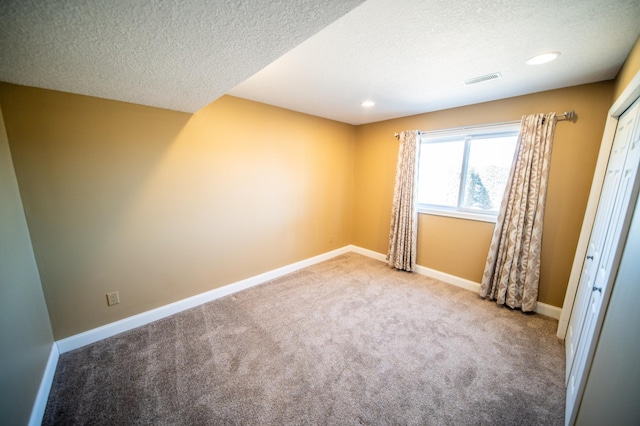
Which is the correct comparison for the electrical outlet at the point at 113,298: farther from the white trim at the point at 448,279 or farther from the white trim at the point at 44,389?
the white trim at the point at 448,279

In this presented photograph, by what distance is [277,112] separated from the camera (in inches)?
117

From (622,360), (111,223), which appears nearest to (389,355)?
(622,360)

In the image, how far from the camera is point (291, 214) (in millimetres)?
3359

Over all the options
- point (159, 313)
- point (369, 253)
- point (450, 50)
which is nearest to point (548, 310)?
point (369, 253)

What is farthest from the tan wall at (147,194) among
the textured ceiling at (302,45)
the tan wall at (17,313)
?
the textured ceiling at (302,45)

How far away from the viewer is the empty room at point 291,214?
112 centimetres

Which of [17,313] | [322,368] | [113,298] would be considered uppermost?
[17,313]

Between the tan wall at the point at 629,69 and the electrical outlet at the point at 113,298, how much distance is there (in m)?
4.18

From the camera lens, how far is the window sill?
9.05 feet

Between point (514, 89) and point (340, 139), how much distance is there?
2.28m

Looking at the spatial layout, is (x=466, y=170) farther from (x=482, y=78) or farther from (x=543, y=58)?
(x=543, y=58)

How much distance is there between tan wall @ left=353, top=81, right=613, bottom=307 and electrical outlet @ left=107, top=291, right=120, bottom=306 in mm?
3478

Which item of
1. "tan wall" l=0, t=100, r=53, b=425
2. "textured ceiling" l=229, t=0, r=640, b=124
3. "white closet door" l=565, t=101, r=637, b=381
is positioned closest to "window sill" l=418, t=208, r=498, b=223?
"white closet door" l=565, t=101, r=637, b=381

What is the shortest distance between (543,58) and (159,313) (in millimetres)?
4011
